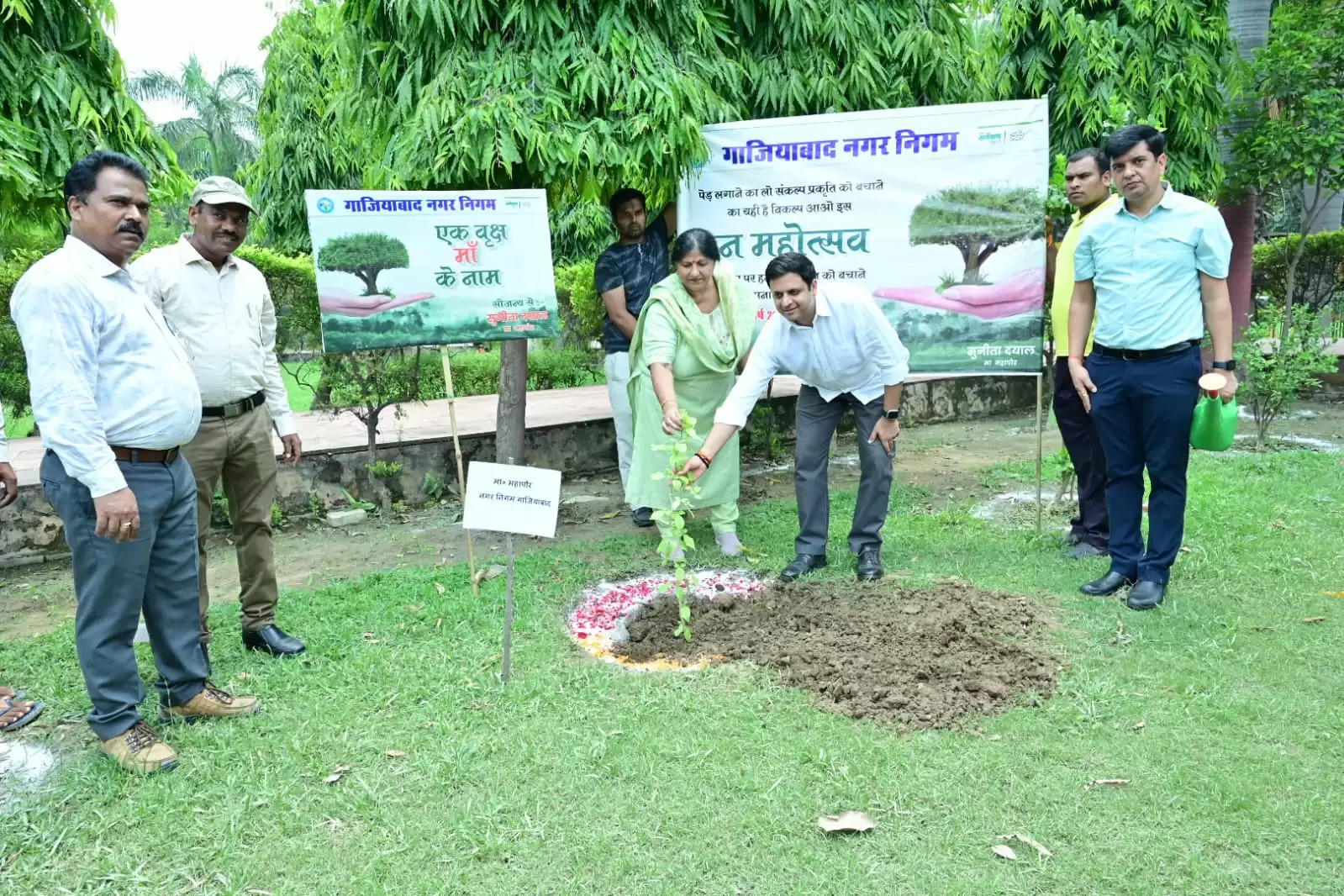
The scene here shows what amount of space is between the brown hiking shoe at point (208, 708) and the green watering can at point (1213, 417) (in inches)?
150

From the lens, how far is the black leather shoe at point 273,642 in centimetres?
395

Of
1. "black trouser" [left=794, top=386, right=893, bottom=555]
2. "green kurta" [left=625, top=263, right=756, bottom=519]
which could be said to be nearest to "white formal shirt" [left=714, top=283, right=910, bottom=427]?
"black trouser" [left=794, top=386, right=893, bottom=555]

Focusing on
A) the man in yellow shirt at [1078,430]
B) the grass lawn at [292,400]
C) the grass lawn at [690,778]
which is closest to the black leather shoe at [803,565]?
the grass lawn at [690,778]

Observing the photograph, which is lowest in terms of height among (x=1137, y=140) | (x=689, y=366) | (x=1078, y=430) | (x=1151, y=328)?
(x=1078, y=430)

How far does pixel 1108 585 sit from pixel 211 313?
3.92 metres

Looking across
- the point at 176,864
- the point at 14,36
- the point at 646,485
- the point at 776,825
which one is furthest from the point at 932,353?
the point at 14,36

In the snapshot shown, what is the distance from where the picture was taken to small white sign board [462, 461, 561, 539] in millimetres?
3506

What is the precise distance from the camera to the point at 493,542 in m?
5.75

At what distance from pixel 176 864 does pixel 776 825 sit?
5.30 feet

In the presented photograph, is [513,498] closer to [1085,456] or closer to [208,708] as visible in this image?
[208,708]

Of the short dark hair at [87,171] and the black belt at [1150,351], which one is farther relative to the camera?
the black belt at [1150,351]

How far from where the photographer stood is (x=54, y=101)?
4789 millimetres

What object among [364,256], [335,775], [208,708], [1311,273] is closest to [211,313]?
[364,256]

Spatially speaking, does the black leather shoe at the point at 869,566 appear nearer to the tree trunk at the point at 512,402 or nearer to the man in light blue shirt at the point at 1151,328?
the man in light blue shirt at the point at 1151,328
